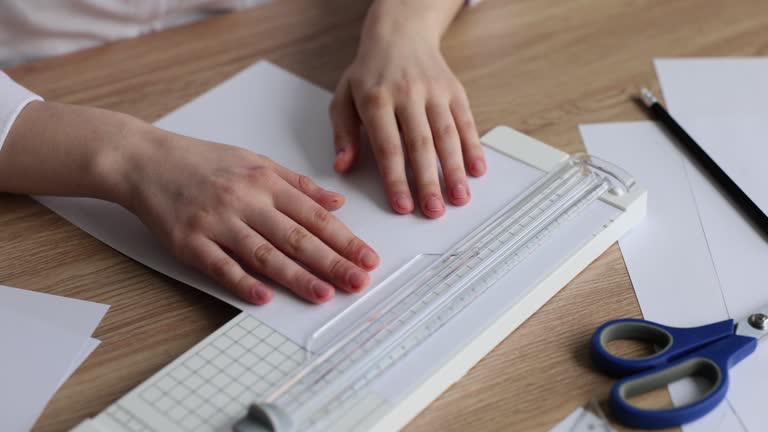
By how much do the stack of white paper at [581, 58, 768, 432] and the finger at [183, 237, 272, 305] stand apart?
0.32 meters

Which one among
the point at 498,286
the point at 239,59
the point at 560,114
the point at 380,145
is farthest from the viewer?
the point at 239,59

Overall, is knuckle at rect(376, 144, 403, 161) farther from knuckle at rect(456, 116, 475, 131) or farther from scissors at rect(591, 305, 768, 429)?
scissors at rect(591, 305, 768, 429)

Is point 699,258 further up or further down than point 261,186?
further down

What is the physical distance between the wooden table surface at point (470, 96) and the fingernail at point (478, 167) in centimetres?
11

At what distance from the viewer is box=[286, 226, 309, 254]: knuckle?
0.67m

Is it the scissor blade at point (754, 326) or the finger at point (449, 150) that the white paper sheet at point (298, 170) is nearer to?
the finger at point (449, 150)

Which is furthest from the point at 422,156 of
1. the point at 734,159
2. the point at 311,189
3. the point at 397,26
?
the point at 734,159

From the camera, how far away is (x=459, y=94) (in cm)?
85

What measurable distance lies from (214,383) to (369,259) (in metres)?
0.17

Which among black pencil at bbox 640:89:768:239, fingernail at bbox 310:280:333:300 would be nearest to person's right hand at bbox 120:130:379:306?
fingernail at bbox 310:280:333:300

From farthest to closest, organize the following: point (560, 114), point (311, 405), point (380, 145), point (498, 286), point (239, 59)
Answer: point (239, 59), point (560, 114), point (380, 145), point (498, 286), point (311, 405)

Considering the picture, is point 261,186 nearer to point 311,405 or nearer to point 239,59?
point 311,405

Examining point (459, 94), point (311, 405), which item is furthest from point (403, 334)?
A: point (459, 94)

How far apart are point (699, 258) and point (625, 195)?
0.08 meters
